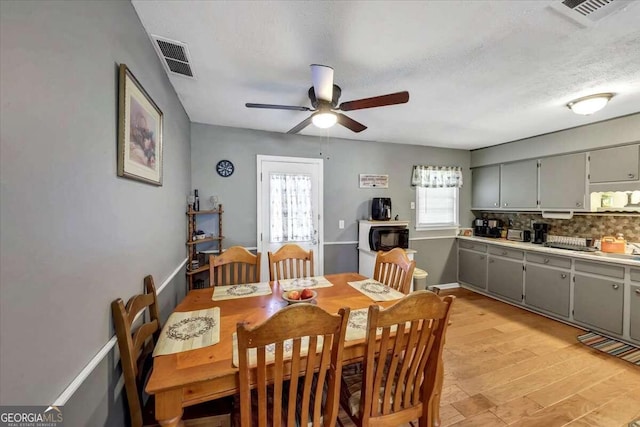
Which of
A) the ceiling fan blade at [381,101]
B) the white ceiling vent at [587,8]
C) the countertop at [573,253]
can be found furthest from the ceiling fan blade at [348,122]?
the countertop at [573,253]

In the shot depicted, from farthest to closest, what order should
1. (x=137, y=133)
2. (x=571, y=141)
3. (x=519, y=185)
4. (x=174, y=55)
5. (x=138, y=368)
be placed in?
(x=519, y=185) < (x=571, y=141) < (x=174, y=55) < (x=137, y=133) < (x=138, y=368)

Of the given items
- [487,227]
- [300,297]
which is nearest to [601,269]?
[487,227]

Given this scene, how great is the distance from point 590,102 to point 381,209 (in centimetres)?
230

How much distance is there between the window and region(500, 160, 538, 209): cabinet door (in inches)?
28.2

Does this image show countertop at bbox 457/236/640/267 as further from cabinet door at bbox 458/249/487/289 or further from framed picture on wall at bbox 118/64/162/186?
framed picture on wall at bbox 118/64/162/186

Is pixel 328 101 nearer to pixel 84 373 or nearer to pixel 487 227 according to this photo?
pixel 84 373

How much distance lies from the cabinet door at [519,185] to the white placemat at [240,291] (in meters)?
3.93

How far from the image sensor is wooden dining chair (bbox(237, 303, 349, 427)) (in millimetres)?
959

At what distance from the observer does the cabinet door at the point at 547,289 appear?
3109mm

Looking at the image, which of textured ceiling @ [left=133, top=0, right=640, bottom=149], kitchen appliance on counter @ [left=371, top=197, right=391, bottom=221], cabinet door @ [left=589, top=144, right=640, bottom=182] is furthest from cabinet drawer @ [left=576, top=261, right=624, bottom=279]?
kitchen appliance on counter @ [left=371, top=197, right=391, bottom=221]

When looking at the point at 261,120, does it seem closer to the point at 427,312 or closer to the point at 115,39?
the point at 115,39

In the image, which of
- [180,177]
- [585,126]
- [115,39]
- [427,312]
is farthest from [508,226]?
[115,39]

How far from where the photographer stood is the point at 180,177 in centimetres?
255

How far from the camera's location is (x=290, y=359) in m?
1.12
